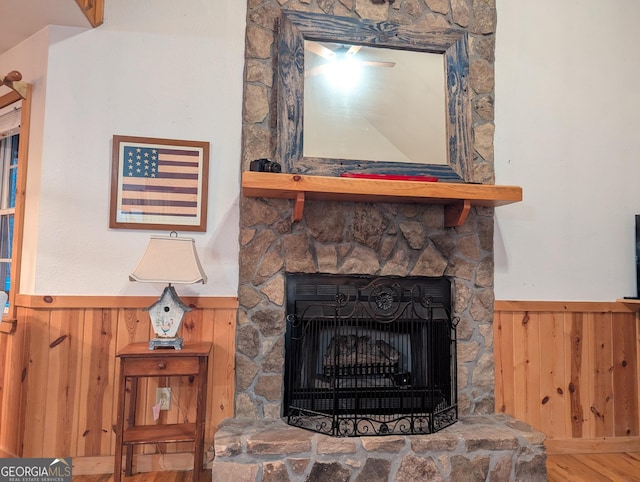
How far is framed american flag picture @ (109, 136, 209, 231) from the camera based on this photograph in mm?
2414

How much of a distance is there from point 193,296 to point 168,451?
32.2 inches

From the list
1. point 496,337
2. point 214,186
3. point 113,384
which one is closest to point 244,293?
point 214,186

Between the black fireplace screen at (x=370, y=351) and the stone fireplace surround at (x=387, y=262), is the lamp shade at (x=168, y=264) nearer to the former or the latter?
the stone fireplace surround at (x=387, y=262)

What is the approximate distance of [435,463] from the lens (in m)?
2.09

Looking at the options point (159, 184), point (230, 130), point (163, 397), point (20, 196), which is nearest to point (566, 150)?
point (230, 130)

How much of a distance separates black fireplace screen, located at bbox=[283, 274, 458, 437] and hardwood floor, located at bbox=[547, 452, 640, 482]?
25.4 inches

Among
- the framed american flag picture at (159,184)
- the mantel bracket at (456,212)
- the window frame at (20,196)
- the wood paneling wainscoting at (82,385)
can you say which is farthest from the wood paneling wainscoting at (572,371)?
the window frame at (20,196)

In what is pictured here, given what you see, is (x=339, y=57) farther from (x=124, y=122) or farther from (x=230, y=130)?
(x=124, y=122)

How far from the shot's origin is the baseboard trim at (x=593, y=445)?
2.66 metres

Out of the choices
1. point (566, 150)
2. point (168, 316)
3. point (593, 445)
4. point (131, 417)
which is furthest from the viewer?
point (566, 150)

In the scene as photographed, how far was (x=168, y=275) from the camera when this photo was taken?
212cm

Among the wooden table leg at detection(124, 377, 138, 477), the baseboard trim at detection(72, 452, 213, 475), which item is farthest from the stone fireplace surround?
the wooden table leg at detection(124, 377, 138, 477)

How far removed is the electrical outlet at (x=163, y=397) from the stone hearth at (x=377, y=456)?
1.14 feet

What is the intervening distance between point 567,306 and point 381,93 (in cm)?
170
